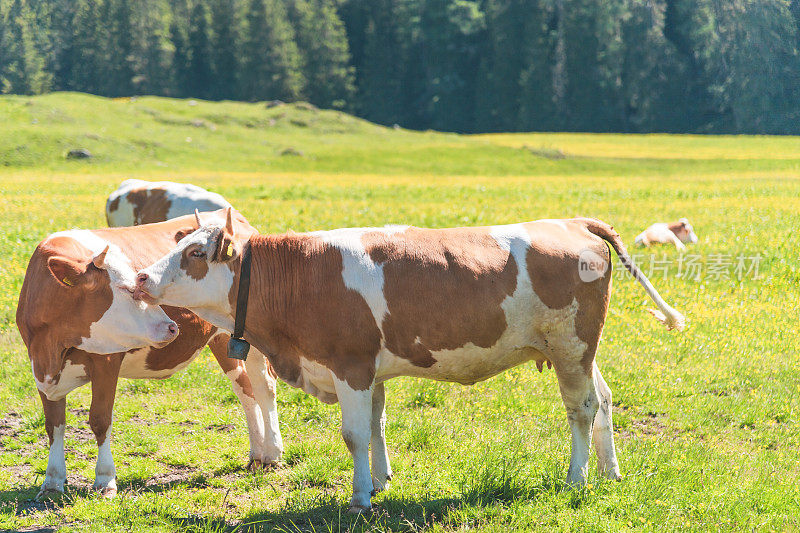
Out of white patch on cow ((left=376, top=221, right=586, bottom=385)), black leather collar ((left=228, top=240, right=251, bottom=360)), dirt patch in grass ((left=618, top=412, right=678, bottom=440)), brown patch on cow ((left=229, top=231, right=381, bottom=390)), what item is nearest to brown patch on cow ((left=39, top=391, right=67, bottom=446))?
black leather collar ((left=228, top=240, right=251, bottom=360))

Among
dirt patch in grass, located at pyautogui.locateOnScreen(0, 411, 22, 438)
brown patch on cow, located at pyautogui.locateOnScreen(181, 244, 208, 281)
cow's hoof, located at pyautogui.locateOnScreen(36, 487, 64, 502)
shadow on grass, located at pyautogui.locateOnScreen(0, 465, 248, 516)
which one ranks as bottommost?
dirt patch in grass, located at pyautogui.locateOnScreen(0, 411, 22, 438)

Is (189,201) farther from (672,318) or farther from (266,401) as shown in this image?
(672,318)

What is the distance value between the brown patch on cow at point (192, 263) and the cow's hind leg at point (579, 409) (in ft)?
10.1

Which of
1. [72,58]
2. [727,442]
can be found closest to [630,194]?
[727,442]

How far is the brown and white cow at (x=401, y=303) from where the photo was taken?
6.52m

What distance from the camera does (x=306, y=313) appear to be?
261 inches

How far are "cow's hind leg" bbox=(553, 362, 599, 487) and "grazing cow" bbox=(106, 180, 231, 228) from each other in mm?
9417

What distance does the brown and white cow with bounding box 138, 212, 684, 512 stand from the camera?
6516 mm

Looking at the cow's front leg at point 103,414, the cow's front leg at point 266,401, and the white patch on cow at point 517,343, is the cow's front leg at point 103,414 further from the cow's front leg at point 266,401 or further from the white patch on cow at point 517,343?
the white patch on cow at point 517,343

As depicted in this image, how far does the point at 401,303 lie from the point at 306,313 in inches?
31.8

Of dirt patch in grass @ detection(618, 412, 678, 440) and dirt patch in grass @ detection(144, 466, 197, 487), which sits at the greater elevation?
dirt patch in grass @ detection(618, 412, 678, 440)

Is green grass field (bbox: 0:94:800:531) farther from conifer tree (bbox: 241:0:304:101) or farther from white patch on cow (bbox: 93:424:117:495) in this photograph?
conifer tree (bbox: 241:0:304:101)

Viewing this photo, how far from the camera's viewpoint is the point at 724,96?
A: 99.9 metres

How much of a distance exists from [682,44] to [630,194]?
86251 mm
